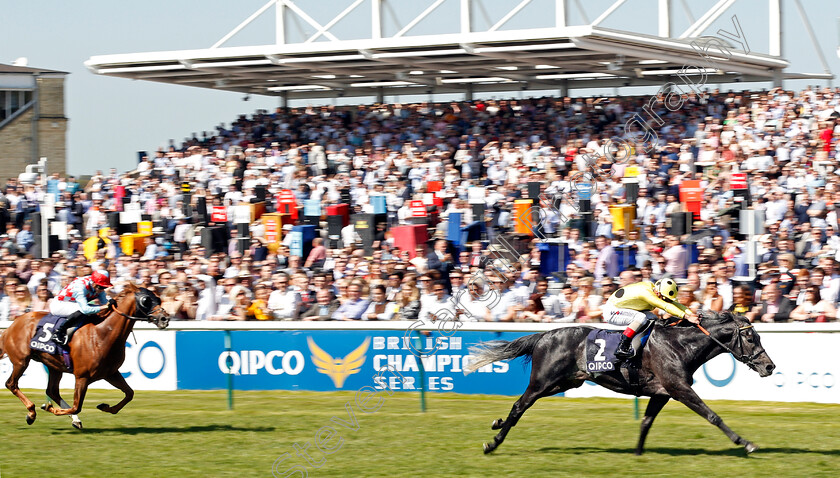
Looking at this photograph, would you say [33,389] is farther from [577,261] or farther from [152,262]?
[577,261]

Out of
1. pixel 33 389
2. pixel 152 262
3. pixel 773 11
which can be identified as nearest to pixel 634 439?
pixel 33 389

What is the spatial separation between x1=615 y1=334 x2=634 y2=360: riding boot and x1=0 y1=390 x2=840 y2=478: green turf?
2.49 ft

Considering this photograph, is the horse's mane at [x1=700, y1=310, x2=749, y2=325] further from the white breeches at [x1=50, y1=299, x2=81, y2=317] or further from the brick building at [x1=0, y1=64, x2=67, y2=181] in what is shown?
the brick building at [x1=0, y1=64, x2=67, y2=181]

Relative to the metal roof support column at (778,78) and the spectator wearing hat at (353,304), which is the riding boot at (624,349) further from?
the metal roof support column at (778,78)

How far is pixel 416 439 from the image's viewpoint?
9.64 meters

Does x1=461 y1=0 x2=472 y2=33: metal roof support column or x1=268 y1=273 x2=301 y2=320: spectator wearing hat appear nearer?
x1=268 y1=273 x2=301 y2=320: spectator wearing hat

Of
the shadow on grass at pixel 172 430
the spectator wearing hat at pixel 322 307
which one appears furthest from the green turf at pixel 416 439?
the spectator wearing hat at pixel 322 307

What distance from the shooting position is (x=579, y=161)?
17422mm

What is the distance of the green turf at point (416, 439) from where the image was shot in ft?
27.2

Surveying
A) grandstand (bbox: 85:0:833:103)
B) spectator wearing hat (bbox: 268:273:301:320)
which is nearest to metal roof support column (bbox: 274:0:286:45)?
grandstand (bbox: 85:0:833:103)

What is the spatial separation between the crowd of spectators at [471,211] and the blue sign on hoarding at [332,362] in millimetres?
537

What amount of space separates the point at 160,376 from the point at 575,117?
10.4 m

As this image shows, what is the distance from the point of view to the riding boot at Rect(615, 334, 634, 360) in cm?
865

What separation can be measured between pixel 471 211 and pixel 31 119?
96.7 ft
